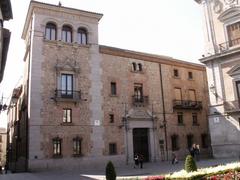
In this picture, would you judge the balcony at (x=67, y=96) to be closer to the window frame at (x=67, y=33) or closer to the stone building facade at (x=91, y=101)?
the stone building facade at (x=91, y=101)

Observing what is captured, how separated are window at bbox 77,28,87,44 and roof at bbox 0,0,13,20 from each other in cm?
951

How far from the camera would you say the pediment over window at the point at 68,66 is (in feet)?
84.5

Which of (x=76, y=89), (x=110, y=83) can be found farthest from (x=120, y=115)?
(x=76, y=89)

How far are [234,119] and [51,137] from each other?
1578cm

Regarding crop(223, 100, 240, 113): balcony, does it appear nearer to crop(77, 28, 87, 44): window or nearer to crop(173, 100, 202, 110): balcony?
crop(173, 100, 202, 110): balcony

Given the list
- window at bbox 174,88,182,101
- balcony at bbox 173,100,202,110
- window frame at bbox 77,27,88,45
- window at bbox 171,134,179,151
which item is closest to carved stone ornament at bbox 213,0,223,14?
window at bbox 174,88,182,101

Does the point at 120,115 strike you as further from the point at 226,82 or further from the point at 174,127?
the point at 226,82

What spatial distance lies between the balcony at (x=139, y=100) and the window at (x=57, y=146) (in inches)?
340

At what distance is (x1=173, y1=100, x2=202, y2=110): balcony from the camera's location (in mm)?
31616

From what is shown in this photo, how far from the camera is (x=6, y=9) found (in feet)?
59.2

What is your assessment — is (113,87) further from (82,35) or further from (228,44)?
(228,44)

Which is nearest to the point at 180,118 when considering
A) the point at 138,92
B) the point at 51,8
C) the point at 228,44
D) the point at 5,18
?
the point at 138,92

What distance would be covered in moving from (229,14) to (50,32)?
54.1 feet

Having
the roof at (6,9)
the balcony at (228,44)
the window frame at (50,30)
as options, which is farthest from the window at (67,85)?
the balcony at (228,44)
